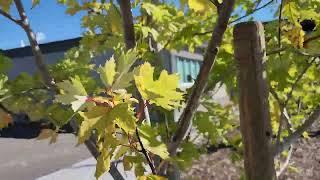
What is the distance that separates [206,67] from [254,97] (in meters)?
0.41

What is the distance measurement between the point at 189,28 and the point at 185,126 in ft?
3.53

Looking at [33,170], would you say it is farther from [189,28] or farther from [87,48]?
[189,28]

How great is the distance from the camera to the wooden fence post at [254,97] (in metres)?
1.63

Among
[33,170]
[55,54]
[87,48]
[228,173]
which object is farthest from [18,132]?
[87,48]

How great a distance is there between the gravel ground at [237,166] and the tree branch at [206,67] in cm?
483

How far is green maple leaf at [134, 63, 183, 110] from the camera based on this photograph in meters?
0.96

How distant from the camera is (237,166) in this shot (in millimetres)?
6438

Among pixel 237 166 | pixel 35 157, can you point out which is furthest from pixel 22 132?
pixel 237 166

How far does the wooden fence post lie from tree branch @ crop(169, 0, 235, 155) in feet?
1.08

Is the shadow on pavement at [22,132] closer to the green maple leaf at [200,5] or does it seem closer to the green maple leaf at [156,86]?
the green maple leaf at [200,5]

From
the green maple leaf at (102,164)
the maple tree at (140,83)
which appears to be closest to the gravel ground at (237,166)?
the maple tree at (140,83)

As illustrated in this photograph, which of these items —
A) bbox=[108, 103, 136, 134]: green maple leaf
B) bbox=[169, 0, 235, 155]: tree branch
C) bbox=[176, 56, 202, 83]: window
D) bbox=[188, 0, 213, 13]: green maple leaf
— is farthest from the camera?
bbox=[176, 56, 202, 83]: window

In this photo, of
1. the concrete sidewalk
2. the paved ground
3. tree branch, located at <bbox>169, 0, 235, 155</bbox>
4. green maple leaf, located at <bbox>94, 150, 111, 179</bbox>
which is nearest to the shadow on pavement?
the paved ground

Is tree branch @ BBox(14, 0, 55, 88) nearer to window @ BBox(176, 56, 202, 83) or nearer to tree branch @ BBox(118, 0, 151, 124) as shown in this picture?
tree branch @ BBox(118, 0, 151, 124)
